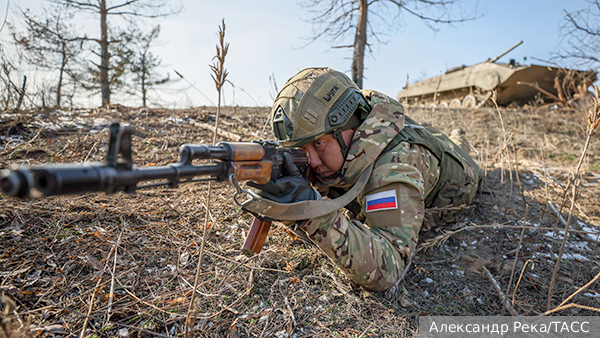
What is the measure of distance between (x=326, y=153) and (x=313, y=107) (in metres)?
0.41

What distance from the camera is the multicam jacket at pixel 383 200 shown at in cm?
210

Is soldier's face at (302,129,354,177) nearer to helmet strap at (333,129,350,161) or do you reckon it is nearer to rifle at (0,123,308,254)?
helmet strap at (333,129,350,161)

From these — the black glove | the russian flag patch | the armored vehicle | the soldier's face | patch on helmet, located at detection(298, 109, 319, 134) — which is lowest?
the russian flag patch

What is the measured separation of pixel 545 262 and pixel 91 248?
3.72 meters

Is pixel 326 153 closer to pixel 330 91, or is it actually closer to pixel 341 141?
pixel 341 141

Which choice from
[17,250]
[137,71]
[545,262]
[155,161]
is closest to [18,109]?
[155,161]

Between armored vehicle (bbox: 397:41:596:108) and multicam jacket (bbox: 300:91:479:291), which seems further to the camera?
armored vehicle (bbox: 397:41:596:108)

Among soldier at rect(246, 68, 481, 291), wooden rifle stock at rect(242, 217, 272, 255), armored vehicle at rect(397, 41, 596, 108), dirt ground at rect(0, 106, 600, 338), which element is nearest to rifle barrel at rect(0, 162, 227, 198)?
dirt ground at rect(0, 106, 600, 338)

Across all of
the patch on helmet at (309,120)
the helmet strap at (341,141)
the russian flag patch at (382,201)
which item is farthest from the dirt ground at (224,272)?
the patch on helmet at (309,120)

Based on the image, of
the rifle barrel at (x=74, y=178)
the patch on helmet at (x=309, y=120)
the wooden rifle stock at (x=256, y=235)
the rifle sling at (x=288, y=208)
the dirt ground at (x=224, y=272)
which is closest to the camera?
the rifle barrel at (x=74, y=178)

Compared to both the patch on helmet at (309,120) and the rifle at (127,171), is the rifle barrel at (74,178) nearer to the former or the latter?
the rifle at (127,171)

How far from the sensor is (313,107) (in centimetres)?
262

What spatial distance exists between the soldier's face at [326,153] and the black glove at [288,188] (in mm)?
505

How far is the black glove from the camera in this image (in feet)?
6.69
